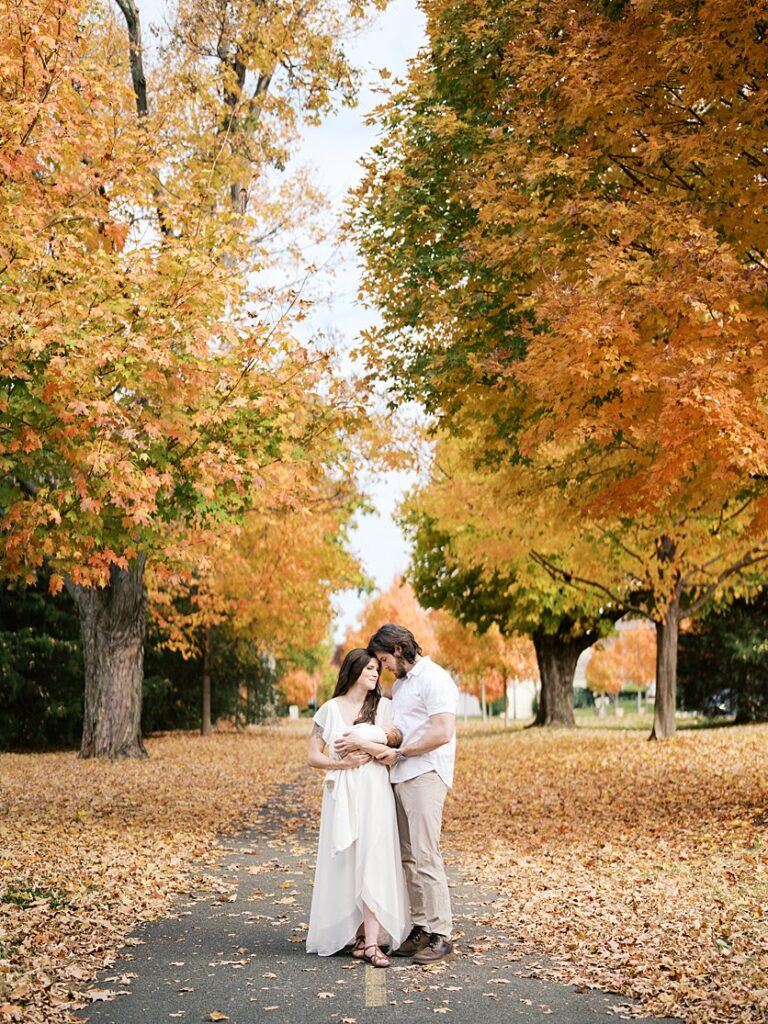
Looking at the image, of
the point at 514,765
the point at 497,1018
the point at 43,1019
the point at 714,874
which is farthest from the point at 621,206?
the point at 514,765

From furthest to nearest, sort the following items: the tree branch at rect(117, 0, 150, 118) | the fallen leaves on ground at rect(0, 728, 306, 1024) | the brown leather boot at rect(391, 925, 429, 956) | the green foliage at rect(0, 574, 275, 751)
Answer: the green foliage at rect(0, 574, 275, 751) → the tree branch at rect(117, 0, 150, 118) → the brown leather boot at rect(391, 925, 429, 956) → the fallen leaves on ground at rect(0, 728, 306, 1024)

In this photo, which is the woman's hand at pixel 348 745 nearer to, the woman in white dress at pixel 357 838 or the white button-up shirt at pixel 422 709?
the woman in white dress at pixel 357 838

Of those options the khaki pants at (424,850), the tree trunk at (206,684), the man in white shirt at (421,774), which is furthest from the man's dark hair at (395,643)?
the tree trunk at (206,684)

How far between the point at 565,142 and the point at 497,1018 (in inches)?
343

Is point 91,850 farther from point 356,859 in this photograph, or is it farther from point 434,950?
point 434,950

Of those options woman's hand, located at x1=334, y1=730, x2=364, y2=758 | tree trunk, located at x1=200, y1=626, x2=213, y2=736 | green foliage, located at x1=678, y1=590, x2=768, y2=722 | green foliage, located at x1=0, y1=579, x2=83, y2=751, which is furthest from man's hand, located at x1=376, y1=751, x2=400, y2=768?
green foliage, located at x1=678, y1=590, x2=768, y2=722

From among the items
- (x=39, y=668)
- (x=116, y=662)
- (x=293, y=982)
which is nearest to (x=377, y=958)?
(x=293, y=982)

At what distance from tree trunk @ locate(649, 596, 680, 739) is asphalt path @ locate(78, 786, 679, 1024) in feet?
56.7

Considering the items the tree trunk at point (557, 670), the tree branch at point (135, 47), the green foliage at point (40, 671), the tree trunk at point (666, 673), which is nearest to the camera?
the tree branch at point (135, 47)

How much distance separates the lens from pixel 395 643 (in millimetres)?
6527

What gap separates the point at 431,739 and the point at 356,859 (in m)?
0.83

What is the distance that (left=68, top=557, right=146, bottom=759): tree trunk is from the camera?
20.4 metres

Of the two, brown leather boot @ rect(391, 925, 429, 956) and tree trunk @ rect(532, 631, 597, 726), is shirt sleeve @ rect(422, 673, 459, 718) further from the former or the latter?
tree trunk @ rect(532, 631, 597, 726)

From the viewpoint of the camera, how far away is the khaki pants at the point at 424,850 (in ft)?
21.2
